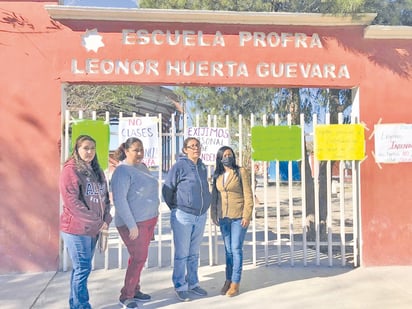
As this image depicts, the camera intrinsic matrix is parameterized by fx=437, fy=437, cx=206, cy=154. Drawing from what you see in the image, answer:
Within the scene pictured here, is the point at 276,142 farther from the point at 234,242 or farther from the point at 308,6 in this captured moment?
the point at 308,6

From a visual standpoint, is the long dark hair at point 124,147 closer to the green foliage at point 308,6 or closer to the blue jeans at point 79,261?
the blue jeans at point 79,261

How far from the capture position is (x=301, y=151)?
5957mm

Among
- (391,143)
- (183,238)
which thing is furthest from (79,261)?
(391,143)

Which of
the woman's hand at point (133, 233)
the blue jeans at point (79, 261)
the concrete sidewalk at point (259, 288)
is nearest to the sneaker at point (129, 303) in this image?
the concrete sidewalk at point (259, 288)

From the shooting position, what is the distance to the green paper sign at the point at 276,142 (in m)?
5.96

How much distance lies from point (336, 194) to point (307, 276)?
13562 mm

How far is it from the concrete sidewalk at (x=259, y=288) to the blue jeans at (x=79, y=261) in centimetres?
53

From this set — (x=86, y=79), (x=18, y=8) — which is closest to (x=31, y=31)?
(x=18, y=8)

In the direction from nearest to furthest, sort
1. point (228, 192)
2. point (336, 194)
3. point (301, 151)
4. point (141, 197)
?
point (141, 197), point (228, 192), point (301, 151), point (336, 194)

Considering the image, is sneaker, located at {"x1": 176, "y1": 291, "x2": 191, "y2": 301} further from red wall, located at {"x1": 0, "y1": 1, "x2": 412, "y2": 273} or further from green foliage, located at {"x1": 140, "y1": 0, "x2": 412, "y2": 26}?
green foliage, located at {"x1": 140, "y1": 0, "x2": 412, "y2": 26}

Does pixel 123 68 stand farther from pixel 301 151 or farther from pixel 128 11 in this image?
pixel 301 151

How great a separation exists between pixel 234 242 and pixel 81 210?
172 cm

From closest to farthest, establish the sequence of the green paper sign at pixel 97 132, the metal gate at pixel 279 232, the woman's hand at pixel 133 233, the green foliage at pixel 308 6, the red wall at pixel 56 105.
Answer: the woman's hand at pixel 133 233 → the red wall at pixel 56 105 → the green paper sign at pixel 97 132 → the metal gate at pixel 279 232 → the green foliage at pixel 308 6

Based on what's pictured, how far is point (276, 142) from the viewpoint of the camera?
5977 millimetres
